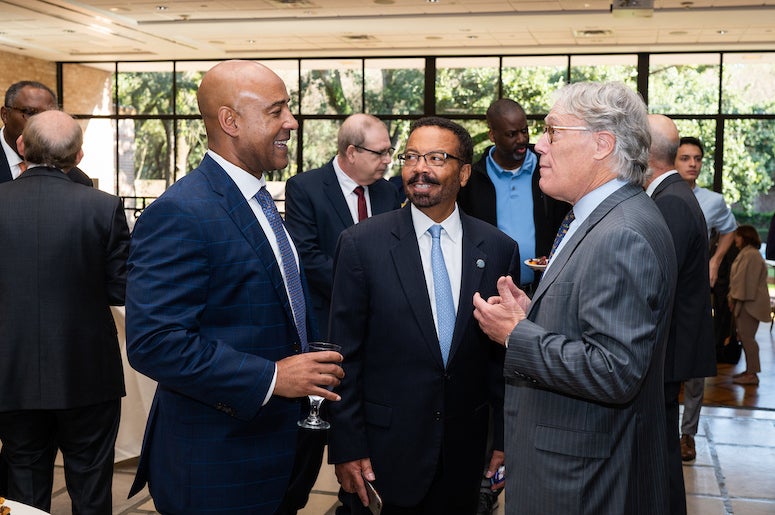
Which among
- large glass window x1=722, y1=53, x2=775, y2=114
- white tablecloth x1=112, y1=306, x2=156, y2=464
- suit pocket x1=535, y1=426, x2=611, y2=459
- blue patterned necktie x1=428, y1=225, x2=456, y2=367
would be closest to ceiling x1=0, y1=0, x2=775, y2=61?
large glass window x1=722, y1=53, x2=775, y2=114

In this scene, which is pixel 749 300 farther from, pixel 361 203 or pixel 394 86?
pixel 394 86

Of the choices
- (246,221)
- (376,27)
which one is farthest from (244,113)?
(376,27)

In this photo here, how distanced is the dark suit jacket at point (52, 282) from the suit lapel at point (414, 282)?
1.27 m

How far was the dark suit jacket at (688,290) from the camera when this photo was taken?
355 cm

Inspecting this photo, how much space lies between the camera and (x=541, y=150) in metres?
2.22

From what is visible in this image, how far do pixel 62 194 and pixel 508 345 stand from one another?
1975 mm

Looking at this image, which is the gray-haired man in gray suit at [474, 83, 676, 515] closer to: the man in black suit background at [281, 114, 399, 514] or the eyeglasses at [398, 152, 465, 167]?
the eyeglasses at [398, 152, 465, 167]

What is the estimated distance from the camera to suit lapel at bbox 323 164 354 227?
13.9ft

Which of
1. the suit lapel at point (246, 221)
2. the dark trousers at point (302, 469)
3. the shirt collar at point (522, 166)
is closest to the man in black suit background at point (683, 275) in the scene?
the shirt collar at point (522, 166)

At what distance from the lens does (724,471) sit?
5.26 m

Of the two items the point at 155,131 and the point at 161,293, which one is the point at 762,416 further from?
the point at 155,131

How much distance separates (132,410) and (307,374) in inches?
130

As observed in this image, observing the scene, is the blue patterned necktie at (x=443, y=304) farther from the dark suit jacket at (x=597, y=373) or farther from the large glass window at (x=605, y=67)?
the large glass window at (x=605, y=67)

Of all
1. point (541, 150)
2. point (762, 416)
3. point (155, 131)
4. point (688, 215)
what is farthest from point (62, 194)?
point (155, 131)
